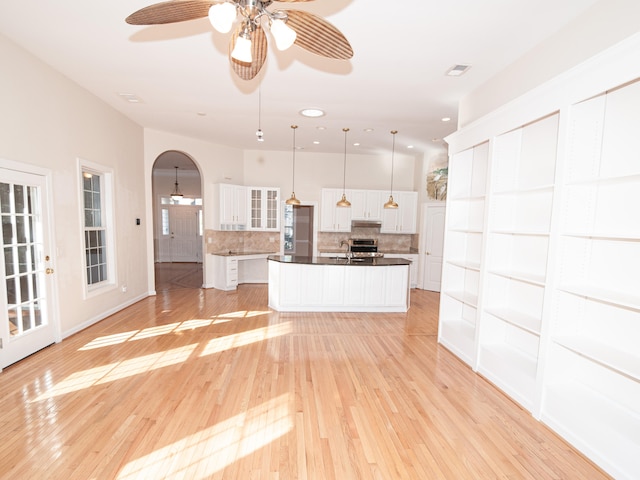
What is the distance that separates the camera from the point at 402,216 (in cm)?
773

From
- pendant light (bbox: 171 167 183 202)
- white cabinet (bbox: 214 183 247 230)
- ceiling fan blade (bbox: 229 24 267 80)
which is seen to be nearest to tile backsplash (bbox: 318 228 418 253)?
white cabinet (bbox: 214 183 247 230)

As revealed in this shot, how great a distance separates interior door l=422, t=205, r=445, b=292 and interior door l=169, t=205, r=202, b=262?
7.65m

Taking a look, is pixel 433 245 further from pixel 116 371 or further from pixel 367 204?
pixel 116 371

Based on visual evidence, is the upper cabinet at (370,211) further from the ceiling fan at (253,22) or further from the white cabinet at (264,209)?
the ceiling fan at (253,22)

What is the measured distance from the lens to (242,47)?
5.73 ft

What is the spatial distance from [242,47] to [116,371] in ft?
10.6

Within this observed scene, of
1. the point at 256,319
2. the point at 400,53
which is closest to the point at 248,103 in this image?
the point at 400,53

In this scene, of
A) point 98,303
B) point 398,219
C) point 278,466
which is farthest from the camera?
point 398,219

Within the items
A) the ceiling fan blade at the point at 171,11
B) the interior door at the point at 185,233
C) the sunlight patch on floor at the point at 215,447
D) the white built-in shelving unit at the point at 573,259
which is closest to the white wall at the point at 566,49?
the white built-in shelving unit at the point at 573,259

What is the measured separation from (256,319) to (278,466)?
2.98 m

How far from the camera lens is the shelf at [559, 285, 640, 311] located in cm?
193

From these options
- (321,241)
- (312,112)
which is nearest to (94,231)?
(312,112)

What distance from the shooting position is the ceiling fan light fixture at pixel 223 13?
1470 millimetres

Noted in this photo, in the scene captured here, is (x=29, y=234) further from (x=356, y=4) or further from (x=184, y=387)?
(x=356, y=4)
